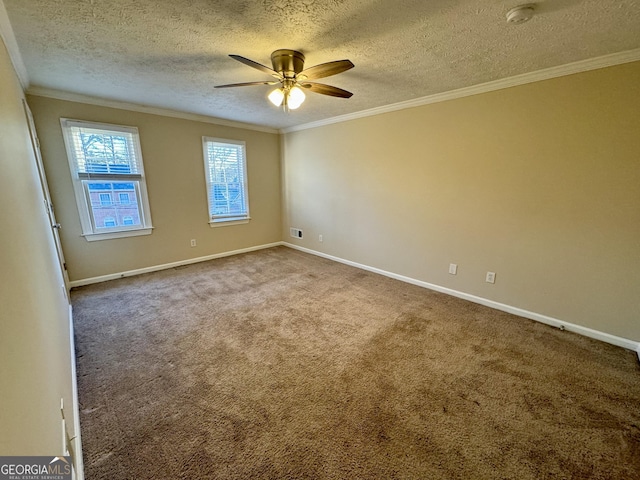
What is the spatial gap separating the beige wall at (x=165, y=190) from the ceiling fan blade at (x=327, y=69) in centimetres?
281

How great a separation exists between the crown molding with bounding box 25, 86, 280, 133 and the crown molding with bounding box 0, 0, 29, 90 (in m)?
0.27

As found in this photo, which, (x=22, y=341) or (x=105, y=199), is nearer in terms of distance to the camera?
(x=22, y=341)

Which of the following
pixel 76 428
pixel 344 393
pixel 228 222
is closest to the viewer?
pixel 76 428

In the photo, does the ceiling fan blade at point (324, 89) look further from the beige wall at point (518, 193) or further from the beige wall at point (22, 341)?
the beige wall at point (22, 341)

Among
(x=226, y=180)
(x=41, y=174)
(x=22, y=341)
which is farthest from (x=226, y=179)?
(x=22, y=341)

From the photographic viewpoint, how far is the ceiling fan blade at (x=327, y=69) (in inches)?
68.6

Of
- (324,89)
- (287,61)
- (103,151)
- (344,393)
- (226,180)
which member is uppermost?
(287,61)

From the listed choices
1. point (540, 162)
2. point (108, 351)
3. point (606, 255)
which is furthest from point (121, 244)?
point (606, 255)

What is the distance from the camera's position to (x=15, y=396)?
2.18 feet

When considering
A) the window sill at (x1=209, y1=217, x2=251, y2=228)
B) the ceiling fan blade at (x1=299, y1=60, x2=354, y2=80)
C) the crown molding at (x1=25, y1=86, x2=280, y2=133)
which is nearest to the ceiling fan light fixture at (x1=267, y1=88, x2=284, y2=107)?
the ceiling fan blade at (x1=299, y1=60, x2=354, y2=80)

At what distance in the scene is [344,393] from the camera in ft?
5.83

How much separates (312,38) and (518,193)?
2.41m

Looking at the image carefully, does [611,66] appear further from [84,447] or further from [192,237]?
[192,237]

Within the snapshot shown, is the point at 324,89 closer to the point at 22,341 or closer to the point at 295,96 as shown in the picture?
the point at 295,96
